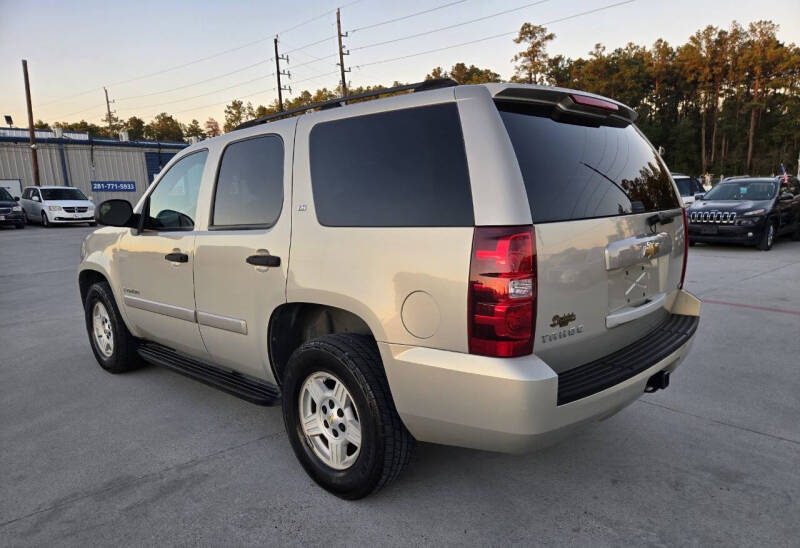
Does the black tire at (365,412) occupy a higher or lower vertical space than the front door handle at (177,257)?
lower

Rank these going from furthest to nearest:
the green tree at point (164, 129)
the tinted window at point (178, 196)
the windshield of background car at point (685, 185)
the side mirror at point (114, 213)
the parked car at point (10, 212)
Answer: the green tree at point (164, 129), the parked car at point (10, 212), the windshield of background car at point (685, 185), the side mirror at point (114, 213), the tinted window at point (178, 196)

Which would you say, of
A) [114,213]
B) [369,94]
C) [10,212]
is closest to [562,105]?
[369,94]

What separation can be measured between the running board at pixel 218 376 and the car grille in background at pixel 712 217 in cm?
1114

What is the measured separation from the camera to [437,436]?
2.25 m

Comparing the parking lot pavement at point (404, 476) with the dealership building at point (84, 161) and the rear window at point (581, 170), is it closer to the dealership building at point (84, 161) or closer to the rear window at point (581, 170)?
the rear window at point (581, 170)

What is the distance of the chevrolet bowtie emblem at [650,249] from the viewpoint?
2.56m

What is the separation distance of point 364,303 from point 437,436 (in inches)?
25.7

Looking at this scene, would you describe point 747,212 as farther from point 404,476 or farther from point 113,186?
point 113,186

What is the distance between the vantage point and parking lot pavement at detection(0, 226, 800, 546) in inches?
91.4

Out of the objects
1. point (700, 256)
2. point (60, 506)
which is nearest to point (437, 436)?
point (60, 506)

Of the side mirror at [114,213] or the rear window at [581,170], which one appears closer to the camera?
the rear window at [581,170]

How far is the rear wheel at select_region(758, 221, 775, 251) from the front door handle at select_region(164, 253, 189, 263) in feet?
38.6

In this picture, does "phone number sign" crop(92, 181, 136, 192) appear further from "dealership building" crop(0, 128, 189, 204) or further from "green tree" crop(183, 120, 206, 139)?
"green tree" crop(183, 120, 206, 139)

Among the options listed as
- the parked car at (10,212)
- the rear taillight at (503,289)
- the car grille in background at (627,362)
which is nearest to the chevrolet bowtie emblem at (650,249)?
the car grille in background at (627,362)
